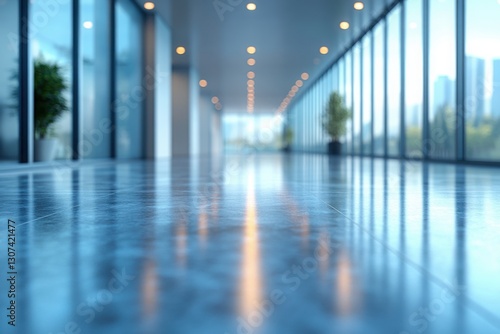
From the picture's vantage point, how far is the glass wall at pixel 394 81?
13938 mm

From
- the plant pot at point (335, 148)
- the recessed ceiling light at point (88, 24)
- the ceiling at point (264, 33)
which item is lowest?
the plant pot at point (335, 148)

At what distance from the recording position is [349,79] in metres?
20.0

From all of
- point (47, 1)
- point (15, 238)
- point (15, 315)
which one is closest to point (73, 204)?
point (15, 238)

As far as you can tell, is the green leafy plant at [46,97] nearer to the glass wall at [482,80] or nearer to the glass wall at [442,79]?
the glass wall at [482,80]

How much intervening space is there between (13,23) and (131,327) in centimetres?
828

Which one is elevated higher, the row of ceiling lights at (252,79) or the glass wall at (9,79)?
the row of ceiling lights at (252,79)

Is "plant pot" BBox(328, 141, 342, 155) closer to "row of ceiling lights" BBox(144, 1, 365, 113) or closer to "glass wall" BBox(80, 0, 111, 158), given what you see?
"row of ceiling lights" BBox(144, 1, 365, 113)

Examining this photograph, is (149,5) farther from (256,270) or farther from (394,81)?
(256,270)

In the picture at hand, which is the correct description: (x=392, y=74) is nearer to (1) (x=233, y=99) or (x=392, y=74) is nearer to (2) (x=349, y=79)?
(2) (x=349, y=79)

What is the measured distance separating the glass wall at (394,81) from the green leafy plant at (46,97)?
30.7 ft

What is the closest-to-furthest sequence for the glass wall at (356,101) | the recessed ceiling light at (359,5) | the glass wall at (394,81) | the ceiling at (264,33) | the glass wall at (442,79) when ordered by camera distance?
the glass wall at (442,79) → the recessed ceiling light at (359,5) → the ceiling at (264,33) → the glass wall at (394,81) → the glass wall at (356,101)

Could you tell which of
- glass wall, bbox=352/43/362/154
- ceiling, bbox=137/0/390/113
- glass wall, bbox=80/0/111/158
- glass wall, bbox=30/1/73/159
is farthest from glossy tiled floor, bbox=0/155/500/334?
glass wall, bbox=352/43/362/154

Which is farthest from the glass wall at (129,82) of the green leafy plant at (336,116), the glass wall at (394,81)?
the green leafy plant at (336,116)

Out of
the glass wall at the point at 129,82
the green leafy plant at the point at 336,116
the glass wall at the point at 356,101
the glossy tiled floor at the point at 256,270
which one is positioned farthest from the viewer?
the green leafy plant at the point at 336,116
